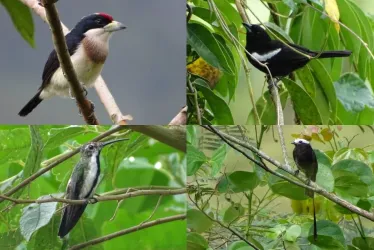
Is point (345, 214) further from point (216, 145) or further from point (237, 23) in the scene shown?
point (237, 23)

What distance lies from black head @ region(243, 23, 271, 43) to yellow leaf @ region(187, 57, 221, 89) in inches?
5.3

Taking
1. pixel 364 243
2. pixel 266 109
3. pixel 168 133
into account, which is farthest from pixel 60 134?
pixel 364 243

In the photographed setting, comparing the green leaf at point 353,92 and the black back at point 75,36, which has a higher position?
the black back at point 75,36

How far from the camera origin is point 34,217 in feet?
6.07

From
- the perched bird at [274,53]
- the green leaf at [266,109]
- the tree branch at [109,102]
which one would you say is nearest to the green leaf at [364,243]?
the green leaf at [266,109]

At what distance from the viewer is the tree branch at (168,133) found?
188 cm

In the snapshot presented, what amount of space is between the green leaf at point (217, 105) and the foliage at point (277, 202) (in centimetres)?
6

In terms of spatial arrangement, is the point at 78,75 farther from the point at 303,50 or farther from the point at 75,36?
the point at 303,50

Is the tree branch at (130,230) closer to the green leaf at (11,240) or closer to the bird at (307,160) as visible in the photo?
the green leaf at (11,240)

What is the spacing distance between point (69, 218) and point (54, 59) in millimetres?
438

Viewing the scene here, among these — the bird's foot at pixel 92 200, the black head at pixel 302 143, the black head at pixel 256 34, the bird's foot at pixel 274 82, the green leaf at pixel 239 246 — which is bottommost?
the green leaf at pixel 239 246

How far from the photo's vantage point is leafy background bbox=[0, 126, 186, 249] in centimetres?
187

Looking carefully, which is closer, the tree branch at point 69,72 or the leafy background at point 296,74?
the tree branch at point 69,72

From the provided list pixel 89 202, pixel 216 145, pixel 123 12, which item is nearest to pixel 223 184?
pixel 216 145
